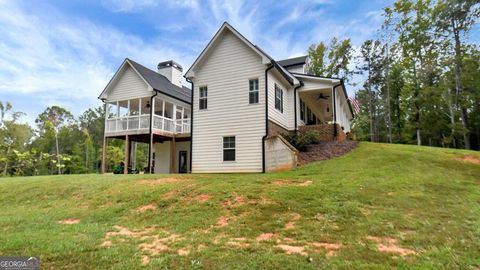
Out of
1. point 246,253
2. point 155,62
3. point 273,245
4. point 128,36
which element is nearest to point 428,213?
point 273,245

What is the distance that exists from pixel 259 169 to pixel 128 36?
1426 centimetres

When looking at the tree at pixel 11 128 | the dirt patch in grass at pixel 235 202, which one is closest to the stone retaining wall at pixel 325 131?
the dirt patch in grass at pixel 235 202

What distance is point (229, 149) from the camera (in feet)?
50.1

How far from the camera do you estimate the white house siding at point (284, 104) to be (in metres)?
15.3

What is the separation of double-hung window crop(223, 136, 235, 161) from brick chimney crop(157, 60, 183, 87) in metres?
12.5

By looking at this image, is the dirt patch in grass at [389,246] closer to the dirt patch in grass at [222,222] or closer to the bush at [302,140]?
the dirt patch in grass at [222,222]

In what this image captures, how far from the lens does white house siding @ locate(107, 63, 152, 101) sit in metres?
20.2

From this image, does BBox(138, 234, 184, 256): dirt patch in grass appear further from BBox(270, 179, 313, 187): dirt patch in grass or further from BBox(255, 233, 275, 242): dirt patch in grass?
BBox(270, 179, 313, 187): dirt patch in grass

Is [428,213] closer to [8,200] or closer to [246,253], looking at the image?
[246,253]

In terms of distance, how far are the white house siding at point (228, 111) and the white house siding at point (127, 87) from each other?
5.69 metres

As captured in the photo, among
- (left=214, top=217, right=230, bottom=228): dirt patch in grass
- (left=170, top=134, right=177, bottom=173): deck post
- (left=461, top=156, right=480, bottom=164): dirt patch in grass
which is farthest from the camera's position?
(left=170, top=134, right=177, bottom=173): deck post

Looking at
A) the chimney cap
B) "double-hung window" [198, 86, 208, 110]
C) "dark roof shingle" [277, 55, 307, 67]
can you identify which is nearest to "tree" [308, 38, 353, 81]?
"dark roof shingle" [277, 55, 307, 67]

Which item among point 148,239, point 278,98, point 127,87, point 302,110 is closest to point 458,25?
point 302,110

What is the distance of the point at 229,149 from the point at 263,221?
8842mm
